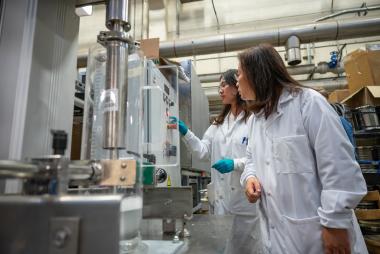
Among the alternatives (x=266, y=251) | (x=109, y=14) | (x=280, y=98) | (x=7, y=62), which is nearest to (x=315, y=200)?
(x=266, y=251)

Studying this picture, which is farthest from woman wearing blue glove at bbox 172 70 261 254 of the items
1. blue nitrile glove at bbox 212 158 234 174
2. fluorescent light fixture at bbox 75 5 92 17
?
fluorescent light fixture at bbox 75 5 92 17

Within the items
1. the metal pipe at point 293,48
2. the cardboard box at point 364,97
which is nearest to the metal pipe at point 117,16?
the cardboard box at point 364,97

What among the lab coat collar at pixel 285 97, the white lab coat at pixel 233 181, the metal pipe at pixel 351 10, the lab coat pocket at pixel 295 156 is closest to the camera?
the lab coat pocket at pixel 295 156

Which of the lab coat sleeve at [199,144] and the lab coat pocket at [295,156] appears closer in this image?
the lab coat pocket at [295,156]

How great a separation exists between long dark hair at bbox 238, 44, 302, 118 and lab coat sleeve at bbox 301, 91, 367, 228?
0.60ft

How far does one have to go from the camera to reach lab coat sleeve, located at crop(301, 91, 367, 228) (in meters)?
0.86

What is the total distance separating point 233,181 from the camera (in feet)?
5.88

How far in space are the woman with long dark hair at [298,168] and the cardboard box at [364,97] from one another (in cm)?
189

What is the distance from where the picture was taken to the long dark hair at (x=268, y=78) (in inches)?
44.8

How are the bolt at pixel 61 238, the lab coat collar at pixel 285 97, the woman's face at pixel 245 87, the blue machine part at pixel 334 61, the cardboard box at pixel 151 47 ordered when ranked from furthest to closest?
the blue machine part at pixel 334 61 < the cardboard box at pixel 151 47 < the woman's face at pixel 245 87 < the lab coat collar at pixel 285 97 < the bolt at pixel 61 238

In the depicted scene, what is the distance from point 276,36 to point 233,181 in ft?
6.68

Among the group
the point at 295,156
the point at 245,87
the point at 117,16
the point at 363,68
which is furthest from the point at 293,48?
the point at 117,16

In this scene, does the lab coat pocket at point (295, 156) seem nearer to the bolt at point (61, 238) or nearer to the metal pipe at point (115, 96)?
the metal pipe at point (115, 96)

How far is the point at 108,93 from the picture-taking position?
0.54 metres
